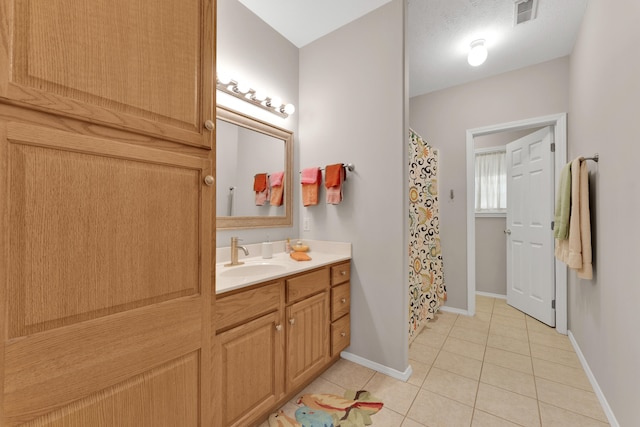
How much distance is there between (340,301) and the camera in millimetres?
1964

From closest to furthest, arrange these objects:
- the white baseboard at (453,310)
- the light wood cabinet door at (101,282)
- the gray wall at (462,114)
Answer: the light wood cabinet door at (101,282) → the gray wall at (462,114) → the white baseboard at (453,310)

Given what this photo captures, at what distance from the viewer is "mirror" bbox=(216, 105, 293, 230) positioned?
6.09 ft

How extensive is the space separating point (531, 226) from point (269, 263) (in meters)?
3.03

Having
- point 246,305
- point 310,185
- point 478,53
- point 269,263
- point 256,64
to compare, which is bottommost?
point 246,305

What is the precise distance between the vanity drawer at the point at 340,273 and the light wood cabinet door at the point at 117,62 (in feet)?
4.12

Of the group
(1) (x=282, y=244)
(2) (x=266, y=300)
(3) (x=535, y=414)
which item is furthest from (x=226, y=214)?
(3) (x=535, y=414)

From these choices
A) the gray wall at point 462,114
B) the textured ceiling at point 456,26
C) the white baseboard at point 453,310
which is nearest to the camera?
the textured ceiling at point 456,26

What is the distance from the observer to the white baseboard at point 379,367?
6.08ft

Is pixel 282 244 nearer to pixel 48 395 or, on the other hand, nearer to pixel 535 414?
pixel 48 395

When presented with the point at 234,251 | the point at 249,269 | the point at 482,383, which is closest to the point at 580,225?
the point at 482,383

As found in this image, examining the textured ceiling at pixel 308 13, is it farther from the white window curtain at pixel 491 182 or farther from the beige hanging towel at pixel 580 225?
the white window curtain at pixel 491 182

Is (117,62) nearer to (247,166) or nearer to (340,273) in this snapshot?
(247,166)

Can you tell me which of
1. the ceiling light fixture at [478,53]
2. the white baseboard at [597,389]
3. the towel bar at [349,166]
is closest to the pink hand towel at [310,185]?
the towel bar at [349,166]

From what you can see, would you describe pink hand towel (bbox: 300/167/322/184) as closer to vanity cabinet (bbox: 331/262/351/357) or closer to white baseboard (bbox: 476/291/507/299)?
vanity cabinet (bbox: 331/262/351/357)
